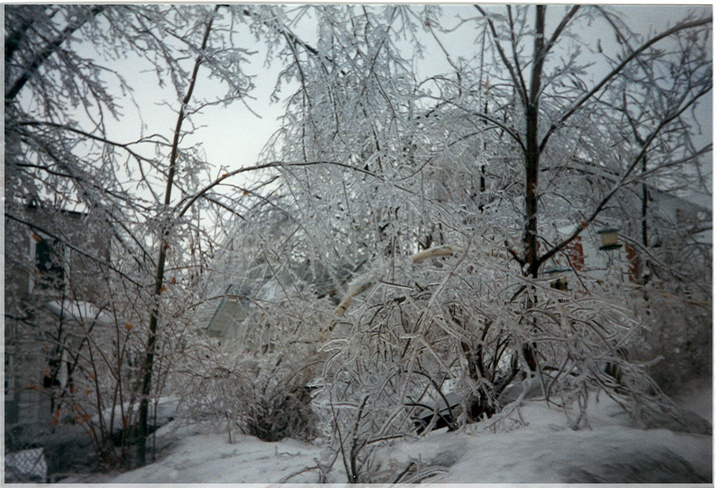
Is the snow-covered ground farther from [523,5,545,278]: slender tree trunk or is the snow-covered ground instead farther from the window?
the window

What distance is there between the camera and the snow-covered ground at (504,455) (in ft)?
8.57

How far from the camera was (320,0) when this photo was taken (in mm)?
2797

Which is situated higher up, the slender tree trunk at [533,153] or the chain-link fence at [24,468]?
the slender tree trunk at [533,153]

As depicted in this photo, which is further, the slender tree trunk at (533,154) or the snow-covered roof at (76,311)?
the slender tree trunk at (533,154)

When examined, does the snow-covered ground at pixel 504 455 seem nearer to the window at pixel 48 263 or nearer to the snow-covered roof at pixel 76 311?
the snow-covered roof at pixel 76 311

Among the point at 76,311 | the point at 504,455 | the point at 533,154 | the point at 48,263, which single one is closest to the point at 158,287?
the point at 76,311

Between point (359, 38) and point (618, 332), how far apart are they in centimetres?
176

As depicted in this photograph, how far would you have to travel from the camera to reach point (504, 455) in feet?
8.66


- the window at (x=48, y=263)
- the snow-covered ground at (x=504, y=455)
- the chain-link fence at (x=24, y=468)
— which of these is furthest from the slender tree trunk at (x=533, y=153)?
the chain-link fence at (x=24, y=468)

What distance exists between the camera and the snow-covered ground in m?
2.61

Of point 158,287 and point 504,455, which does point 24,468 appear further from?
point 504,455

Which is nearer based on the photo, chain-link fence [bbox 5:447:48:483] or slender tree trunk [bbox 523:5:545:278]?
chain-link fence [bbox 5:447:48:483]

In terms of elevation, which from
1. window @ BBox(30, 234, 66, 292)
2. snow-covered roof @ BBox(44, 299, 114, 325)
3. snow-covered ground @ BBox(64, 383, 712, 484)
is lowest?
snow-covered ground @ BBox(64, 383, 712, 484)

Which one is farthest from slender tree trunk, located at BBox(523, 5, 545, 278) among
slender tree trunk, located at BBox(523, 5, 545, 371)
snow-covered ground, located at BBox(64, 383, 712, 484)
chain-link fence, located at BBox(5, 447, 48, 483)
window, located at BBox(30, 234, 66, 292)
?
chain-link fence, located at BBox(5, 447, 48, 483)
